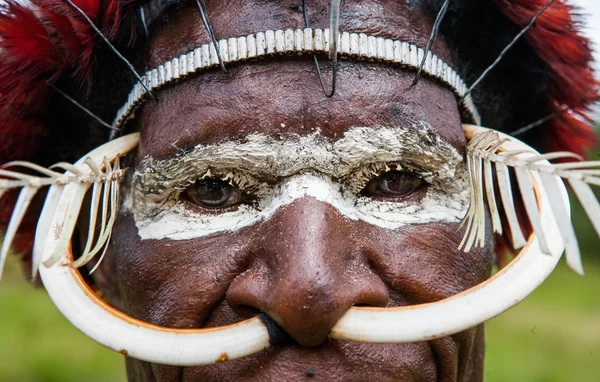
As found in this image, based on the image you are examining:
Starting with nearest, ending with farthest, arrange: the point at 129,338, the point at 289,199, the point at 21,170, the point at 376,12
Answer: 1. the point at 129,338
2. the point at 289,199
3. the point at 376,12
4. the point at 21,170

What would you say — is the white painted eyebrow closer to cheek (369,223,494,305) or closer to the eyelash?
the eyelash

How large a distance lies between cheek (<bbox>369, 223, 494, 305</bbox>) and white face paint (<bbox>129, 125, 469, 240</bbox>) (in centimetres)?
4

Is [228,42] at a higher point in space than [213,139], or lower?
higher

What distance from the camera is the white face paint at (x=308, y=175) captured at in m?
2.28

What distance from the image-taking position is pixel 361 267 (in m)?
2.19

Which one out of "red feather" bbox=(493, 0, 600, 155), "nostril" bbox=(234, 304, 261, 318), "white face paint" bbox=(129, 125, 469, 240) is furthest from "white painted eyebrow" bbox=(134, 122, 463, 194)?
"red feather" bbox=(493, 0, 600, 155)

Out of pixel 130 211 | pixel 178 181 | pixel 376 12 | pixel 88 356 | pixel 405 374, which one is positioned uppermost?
pixel 376 12

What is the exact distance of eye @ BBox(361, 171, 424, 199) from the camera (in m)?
2.36

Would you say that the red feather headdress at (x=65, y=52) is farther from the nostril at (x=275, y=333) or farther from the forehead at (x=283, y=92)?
the nostril at (x=275, y=333)

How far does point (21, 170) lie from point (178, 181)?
76cm

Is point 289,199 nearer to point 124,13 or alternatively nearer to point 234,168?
point 234,168

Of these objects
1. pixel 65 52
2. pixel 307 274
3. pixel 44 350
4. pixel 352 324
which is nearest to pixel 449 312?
pixel 352 324

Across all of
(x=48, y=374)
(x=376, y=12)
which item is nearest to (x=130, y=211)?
(x=376, y=12)

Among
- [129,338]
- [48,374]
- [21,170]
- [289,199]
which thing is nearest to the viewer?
[129,338]
